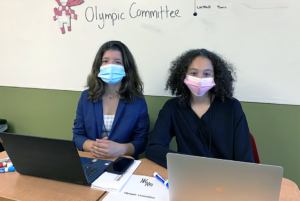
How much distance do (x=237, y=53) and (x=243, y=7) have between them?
352 millimetres

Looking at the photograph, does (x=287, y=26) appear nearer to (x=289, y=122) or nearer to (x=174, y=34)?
(x=289, y=122)

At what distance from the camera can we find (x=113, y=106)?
1.55 metres

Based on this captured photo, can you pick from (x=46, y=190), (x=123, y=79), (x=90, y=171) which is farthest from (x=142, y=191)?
Result: (x=123, y=79)

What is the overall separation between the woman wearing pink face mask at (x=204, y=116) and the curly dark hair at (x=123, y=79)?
34 cm

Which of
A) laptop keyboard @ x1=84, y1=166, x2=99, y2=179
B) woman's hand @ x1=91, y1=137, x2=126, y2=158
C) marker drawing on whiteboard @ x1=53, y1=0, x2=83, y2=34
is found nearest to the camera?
laptop keyboard @ x1=84, y1=166, x2=99, y2=179

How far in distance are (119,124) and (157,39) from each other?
2.77ft

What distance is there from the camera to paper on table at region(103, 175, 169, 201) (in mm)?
788

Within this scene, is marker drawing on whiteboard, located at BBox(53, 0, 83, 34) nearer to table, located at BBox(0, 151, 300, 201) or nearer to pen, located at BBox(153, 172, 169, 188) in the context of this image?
table, located at BBox(0, 151, 300, 201)

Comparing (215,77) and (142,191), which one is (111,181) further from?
(215,77)

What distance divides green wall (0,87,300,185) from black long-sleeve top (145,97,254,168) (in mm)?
462

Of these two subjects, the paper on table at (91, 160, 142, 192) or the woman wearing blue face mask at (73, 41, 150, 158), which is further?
the woman wearing blue face mask at (73, 41, 150, 158)

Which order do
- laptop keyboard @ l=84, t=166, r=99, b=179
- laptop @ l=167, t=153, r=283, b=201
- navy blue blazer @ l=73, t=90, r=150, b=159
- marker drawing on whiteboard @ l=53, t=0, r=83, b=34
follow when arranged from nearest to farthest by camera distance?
1. laptop @ l=167, t=153, r=283, b=201
2. laptop keyboard @ l=84, t=166, r=99, b=179
3. navy blue blazer @ l=73, t=90, r=150, b=159
4. marker drawing on whiteboard @ l=53, t=0, r=83, b=34

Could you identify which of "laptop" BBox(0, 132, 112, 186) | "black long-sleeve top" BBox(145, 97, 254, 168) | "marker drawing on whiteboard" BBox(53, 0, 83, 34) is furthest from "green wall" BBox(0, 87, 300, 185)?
"laptop" BBox(0, 132, 112, 186)

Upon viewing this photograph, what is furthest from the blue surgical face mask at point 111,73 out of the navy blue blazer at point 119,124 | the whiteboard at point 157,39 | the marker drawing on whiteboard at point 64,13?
the marker drawing on whiteboard at point 64,13
